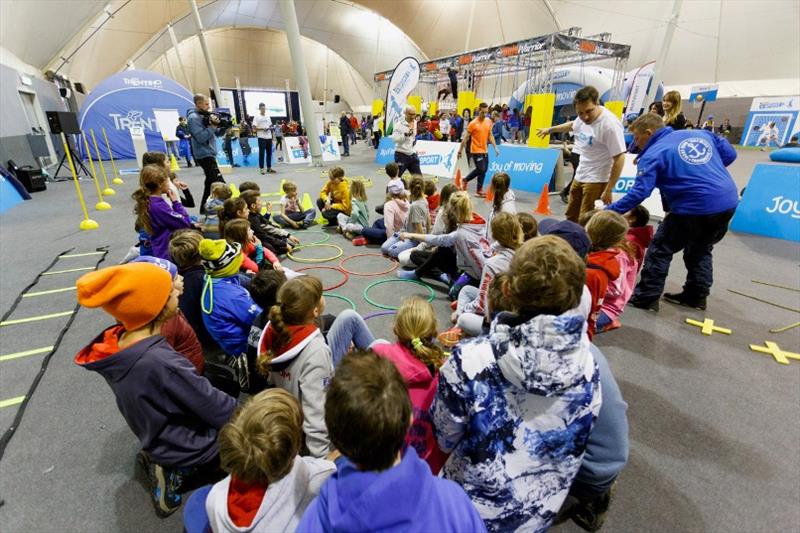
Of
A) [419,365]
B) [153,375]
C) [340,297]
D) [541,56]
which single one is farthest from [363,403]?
[541,56]

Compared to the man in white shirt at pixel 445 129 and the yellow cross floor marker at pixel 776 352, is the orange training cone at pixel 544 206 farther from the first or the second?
the man in white shirt at pixel 445 129

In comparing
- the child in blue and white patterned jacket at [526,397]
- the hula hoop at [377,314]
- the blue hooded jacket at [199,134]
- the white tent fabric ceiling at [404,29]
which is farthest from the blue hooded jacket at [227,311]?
the white tent fabric ceiling at [404,29]

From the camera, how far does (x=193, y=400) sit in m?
1.61

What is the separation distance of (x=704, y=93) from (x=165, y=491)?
96.1ft

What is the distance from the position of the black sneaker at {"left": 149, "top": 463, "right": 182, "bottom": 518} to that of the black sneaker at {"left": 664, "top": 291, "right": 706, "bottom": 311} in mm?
4645

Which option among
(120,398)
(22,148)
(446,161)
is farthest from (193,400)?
(22,148)

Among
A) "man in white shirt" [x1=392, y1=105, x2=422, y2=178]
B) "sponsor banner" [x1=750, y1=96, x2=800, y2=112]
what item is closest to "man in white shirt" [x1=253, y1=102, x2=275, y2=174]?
"man in white shirt" [x1=392, y1=105, x2=422, y2=178]

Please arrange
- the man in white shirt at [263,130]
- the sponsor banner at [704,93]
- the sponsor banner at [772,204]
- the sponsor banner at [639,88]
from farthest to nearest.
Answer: the sponsor banner at [704,93] < the sponsor banner at [639,88] < the man in white shirt at [263,130] < the sponsor banner at [772,204]

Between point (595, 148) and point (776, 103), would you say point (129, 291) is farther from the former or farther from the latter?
point (776, 103)

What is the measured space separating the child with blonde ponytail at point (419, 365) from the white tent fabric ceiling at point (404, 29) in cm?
1615

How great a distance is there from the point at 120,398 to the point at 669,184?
174 inches

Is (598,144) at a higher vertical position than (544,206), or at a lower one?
higher

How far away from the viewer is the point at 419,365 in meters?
1.59

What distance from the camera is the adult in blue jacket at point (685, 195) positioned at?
3271 mm
